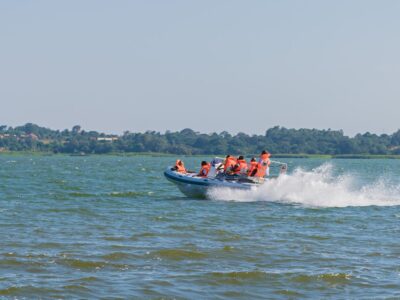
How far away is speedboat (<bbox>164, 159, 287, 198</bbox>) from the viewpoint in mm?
32594

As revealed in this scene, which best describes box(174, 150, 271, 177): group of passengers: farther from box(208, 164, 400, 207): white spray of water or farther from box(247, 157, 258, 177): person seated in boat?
box(208, 164, 400, 207): white spray of water

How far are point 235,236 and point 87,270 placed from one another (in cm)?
572

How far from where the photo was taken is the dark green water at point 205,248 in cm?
1521

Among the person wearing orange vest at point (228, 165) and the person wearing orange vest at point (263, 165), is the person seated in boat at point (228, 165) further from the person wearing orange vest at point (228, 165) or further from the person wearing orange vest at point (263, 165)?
the person wearing orange vest at point (263, 165)

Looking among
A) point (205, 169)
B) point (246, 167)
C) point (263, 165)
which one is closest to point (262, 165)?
point (263, 165)

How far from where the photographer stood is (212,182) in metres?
32.8

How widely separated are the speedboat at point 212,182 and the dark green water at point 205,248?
32 cm

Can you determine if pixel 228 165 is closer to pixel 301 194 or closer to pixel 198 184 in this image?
pixel 198 184

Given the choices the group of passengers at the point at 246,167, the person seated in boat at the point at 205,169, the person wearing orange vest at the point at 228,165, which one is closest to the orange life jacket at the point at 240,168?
the group of passengers at the point at 246,167

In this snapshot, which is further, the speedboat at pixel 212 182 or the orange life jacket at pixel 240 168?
the orange life jacket at pixel 240 168

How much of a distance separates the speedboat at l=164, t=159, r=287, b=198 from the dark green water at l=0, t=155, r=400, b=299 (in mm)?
321

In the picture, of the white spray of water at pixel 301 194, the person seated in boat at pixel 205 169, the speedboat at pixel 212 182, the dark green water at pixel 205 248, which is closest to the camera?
the dark green water at pixel 205 248

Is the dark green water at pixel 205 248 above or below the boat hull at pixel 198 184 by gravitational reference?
below

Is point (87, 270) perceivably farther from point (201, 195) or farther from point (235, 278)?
point (201, 195)
